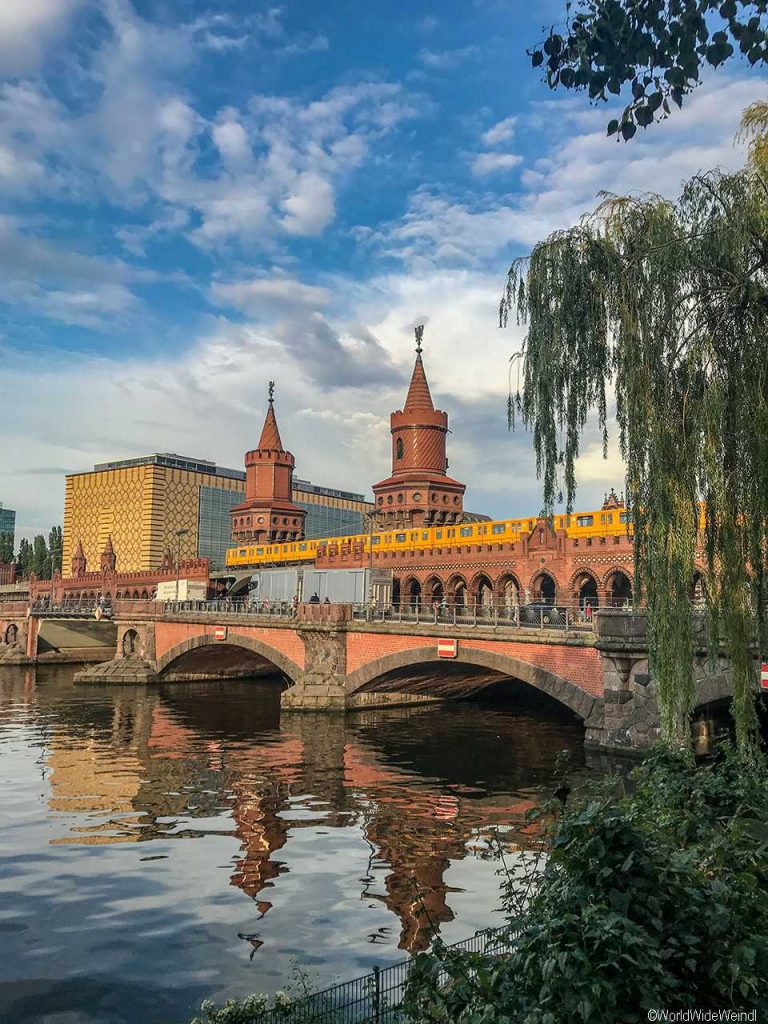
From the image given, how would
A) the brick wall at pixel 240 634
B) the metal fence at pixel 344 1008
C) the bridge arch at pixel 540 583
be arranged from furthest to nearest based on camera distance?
1. the bridge arch at pixel 540 583
2. the brick wall at pixel 240 634
3. the metal fence at pixel 344 1008

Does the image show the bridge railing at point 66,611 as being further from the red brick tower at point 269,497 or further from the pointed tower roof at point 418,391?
the pointed tower roof at point 418,391

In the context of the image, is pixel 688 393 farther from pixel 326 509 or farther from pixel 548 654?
pixel 326 509

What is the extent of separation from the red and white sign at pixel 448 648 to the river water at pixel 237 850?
3800 millimetres

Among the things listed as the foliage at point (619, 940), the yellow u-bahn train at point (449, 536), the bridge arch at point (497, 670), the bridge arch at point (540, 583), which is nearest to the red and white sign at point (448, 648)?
the bridge arch at point (497, 670)

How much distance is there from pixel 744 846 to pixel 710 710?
22569mm

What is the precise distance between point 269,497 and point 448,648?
6202cm

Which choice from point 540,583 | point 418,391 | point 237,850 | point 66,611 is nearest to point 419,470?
point 418,391

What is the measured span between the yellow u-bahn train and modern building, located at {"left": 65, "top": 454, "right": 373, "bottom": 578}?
179 feet

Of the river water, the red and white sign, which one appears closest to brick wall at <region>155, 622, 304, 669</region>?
the river water

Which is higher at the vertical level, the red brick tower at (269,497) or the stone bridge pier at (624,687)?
the red brick tower at (269,497)

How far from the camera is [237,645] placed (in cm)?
5050

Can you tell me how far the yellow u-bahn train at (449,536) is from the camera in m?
51.2

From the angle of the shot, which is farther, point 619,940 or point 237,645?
point 237,645

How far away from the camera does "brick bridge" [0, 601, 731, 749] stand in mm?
27562
